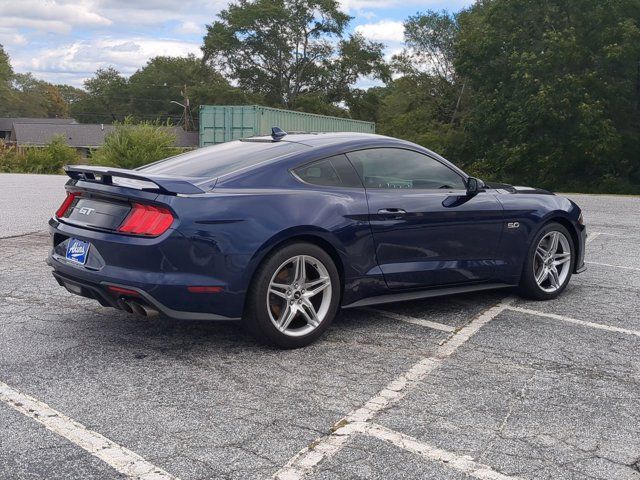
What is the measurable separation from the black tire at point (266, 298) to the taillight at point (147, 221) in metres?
0.65

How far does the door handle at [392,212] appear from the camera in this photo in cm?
505

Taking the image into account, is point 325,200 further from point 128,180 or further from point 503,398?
point 503,398

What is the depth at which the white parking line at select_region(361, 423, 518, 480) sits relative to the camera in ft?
9.84

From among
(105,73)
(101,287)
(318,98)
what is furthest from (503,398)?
(105,73)

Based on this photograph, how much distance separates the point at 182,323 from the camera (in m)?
5.28

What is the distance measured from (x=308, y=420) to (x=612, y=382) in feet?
6.15

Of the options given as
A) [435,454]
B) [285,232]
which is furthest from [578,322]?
[435,454]

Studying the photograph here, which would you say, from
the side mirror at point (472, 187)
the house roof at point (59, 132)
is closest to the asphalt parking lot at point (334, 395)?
the side mirror at point (472, 187)

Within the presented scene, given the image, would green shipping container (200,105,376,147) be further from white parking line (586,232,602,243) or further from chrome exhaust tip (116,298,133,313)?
chrome exhaust tip (116,298,133,313)

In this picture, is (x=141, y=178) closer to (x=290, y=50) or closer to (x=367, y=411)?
(x=367, y=411)

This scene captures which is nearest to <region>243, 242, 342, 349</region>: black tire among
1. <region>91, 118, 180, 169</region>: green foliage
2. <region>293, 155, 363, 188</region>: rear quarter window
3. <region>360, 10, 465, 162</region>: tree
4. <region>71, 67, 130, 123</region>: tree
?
<region>293, 155, 363, 188</region>: rear quarter window

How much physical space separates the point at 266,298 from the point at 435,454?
5.46 ft

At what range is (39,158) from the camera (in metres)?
34.2

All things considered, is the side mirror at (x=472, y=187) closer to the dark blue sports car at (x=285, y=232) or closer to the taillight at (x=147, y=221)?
the dark blue sports car at (x=285, y=232)
